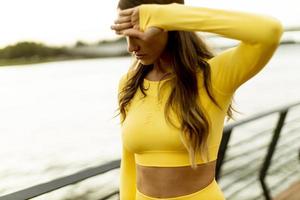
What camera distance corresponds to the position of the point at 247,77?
4.43 feet

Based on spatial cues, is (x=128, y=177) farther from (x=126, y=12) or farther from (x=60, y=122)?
(x=60, y=122)

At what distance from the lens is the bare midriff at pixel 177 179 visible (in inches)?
56.7


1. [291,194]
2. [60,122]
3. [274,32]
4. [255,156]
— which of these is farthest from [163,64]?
[60,122]

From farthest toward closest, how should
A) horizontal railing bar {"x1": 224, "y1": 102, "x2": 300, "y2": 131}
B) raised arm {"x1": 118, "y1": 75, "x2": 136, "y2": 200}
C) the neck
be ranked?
1. horizontal railing bar {"x1": 224, "y1": 102, "x2": 300, "y2": 131}
2. raised arm {"x1": 118, "y1": 75, "x2": 136, "y2": 200}
3. the neck

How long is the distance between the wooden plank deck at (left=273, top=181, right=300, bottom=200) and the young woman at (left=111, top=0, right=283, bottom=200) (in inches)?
82.6

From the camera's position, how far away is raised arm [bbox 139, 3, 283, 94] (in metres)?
1.30

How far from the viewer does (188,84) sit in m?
1.43

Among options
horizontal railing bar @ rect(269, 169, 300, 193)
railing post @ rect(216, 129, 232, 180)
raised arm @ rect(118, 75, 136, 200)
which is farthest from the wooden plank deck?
raised arm @ rect(118, 75, 136, 200)

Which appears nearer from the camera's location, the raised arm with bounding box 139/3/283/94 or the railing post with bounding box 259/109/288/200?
the raised arm with bounding box 139/3/283/94

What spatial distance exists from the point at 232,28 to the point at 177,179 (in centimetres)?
44

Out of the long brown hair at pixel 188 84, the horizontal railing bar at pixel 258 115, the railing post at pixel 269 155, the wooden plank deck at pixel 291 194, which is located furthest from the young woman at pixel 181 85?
the wooden plank deck at pixel 291 194

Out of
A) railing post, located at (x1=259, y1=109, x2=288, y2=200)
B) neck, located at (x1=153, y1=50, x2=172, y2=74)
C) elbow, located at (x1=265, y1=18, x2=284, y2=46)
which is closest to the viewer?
elbow, located at (x1=265, y1=18, x2=284, y2=46)

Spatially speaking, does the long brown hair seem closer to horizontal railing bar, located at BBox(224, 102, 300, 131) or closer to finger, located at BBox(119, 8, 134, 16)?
finger, located at BBox(119, 8, 134, 16)

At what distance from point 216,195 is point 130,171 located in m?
0.29
